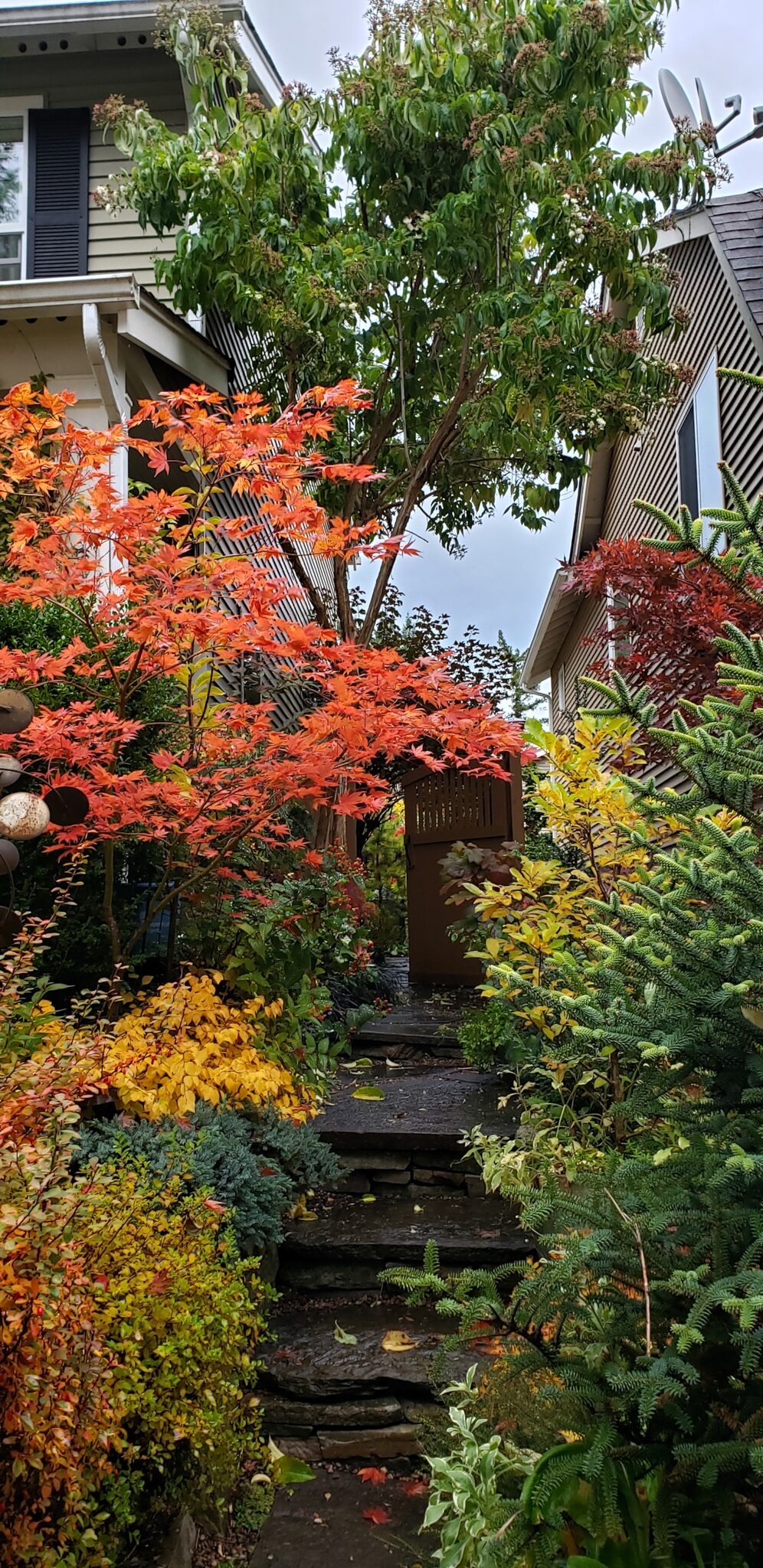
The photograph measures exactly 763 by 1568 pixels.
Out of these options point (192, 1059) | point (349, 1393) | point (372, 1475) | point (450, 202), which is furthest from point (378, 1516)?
point (450, 202)

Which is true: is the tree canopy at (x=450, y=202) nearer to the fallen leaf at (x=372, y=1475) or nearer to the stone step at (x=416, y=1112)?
the stone step at (x=416, y=1112)

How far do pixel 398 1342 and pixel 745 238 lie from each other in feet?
26.8

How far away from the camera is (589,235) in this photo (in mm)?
7543

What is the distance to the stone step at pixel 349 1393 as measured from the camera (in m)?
3.40

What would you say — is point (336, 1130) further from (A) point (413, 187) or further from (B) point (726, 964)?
(A) point (413, 187)

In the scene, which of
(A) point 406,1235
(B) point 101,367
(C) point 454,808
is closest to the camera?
(A) point 406,1235

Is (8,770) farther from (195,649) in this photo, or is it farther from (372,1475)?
(372,1475)

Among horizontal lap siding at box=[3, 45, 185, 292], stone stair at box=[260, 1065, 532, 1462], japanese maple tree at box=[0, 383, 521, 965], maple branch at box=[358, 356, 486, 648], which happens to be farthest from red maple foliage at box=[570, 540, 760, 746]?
horizontal lap siding at box=[3, 45, 185, 292]

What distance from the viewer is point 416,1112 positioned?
5.34 m

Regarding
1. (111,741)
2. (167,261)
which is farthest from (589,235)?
(111,741)

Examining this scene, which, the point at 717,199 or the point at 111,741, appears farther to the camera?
the point at 717,199

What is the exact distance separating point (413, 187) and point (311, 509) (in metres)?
5.03

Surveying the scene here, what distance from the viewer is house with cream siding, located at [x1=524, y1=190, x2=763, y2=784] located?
8.04 m

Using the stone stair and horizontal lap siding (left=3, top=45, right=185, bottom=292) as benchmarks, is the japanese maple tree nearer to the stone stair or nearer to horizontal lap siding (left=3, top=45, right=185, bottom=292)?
the stone stair
